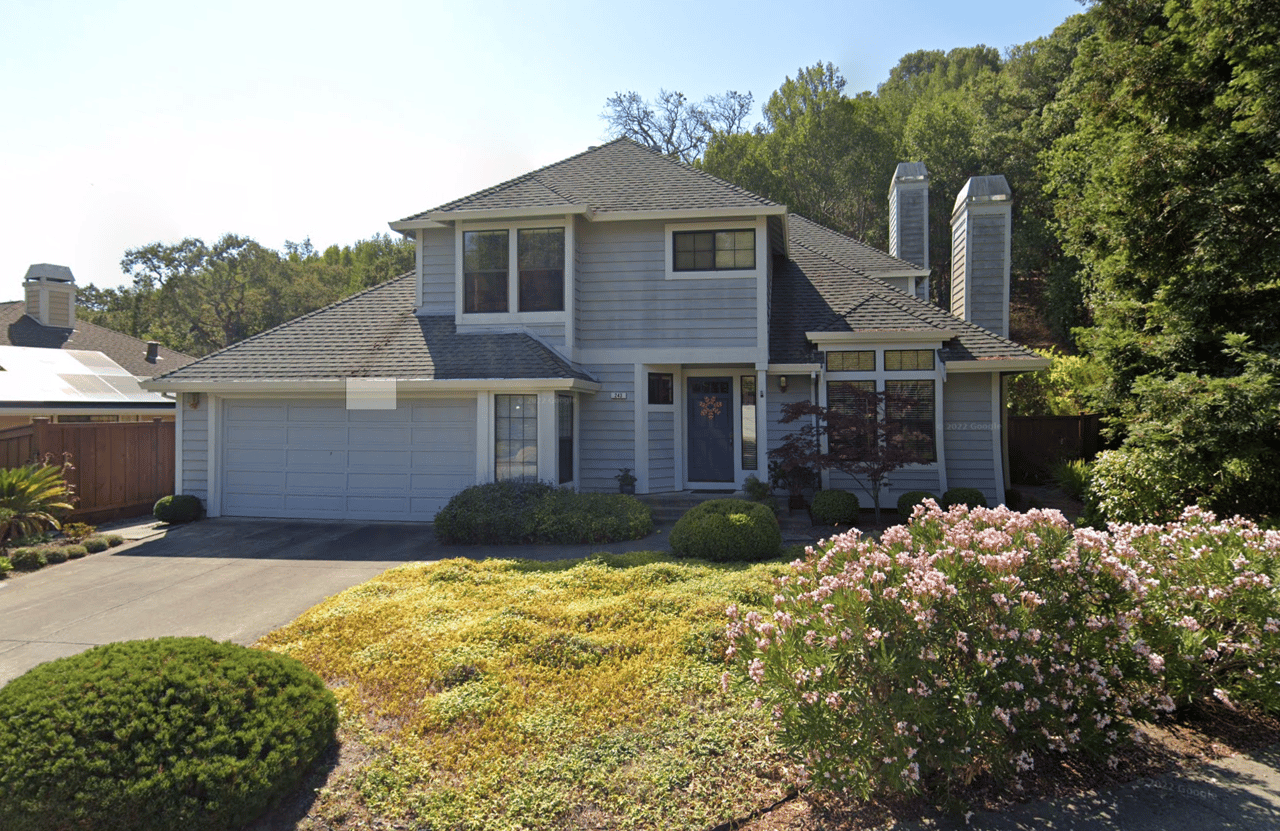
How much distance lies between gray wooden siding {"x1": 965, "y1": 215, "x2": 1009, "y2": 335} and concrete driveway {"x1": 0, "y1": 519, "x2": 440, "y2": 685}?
11756 mm

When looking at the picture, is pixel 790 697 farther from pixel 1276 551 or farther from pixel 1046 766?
pixel 1276 551

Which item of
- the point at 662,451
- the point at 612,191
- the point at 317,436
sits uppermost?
the point at 612,191

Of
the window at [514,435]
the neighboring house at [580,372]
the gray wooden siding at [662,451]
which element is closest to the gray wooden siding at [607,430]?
the neighboring house at [580,372]

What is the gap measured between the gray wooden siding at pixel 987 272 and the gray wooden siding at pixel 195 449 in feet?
49.1

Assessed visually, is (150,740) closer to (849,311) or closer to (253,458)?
(253,458)

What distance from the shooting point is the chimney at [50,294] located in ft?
65.7

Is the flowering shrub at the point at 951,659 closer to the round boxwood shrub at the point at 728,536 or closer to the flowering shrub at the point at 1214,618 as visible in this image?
the flowering shrub at the point at 1214,618

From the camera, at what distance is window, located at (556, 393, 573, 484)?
1209 centimetres

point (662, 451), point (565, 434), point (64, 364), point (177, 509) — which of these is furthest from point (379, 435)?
point (64, 364)

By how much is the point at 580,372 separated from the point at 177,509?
7190 millimetres

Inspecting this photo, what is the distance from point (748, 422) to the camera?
13.5 meters

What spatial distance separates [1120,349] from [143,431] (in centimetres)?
1621

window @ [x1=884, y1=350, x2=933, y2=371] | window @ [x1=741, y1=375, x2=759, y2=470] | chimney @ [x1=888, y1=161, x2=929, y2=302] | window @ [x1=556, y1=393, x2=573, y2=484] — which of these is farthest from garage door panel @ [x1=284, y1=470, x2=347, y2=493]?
chimney @ [x1=888, y1=161, x2=929, y2=302]

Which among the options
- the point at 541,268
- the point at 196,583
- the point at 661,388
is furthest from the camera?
the point at 661,388
